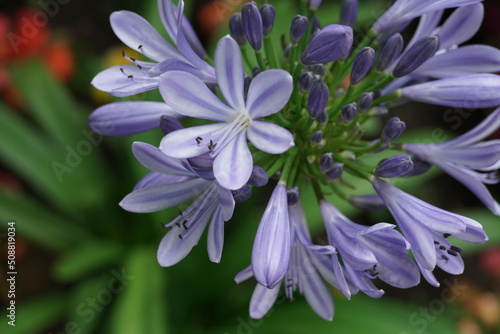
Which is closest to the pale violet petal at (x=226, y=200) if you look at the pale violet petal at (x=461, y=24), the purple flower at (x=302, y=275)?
the purple flower at (x=302, y=275)

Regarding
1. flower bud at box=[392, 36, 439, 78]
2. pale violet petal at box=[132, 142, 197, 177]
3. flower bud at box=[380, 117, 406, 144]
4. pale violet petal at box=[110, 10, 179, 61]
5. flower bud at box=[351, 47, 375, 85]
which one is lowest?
flower bud at box=[380, 117, 406, 144]

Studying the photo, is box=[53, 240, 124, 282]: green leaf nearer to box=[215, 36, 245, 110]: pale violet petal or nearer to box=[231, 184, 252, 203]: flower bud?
box=[231, 184, 252, 203]: flower bud

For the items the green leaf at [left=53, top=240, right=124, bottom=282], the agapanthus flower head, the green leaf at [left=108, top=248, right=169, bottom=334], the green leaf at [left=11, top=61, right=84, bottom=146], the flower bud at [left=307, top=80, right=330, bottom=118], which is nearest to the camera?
the agapanthus flower head

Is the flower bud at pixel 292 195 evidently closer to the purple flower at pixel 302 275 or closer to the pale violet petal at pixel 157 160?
the purple flower at pixel 302 275

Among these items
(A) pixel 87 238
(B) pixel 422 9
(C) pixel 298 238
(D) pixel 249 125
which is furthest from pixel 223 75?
(A) pixel 87 238

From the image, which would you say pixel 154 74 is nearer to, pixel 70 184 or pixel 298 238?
pixel 298 238

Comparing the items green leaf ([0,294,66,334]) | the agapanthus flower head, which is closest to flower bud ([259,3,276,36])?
the agapanthus flower head
